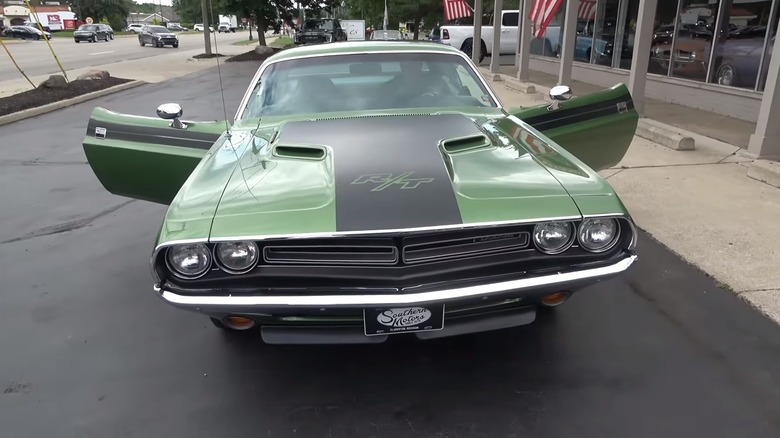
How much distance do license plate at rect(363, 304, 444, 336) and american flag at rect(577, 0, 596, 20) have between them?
45.7 ft

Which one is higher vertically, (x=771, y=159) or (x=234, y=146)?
(x=234, y=146)

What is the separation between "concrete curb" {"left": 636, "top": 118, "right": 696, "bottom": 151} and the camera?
291 inches

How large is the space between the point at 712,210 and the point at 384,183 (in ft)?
12.9

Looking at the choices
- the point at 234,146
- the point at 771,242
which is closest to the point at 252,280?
the point at 234,146

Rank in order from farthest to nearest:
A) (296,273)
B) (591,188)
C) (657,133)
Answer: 1. (657,133)
2. (591,188)
3. (296,273)

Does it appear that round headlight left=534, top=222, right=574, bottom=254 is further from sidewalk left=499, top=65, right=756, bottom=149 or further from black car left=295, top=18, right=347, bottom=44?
black car left=295, top=18, right=347, bottom=44

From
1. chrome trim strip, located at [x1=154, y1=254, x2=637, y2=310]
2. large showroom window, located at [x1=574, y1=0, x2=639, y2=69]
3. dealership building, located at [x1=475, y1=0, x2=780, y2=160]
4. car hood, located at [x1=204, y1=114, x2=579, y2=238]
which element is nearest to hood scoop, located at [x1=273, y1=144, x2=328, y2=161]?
car hood, located at [x1=204, y1=114, x2=579, y2=238]

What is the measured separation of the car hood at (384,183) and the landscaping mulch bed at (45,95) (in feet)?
34.0

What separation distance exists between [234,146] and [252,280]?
1141 mm

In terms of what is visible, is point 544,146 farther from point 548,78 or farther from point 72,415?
point 548,78

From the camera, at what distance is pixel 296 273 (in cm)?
240

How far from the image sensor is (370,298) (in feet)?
7.64

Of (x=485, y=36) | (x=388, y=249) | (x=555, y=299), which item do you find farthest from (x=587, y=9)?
(x=388, y=249)

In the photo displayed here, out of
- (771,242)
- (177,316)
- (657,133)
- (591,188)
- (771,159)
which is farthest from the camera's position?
(657,133)
